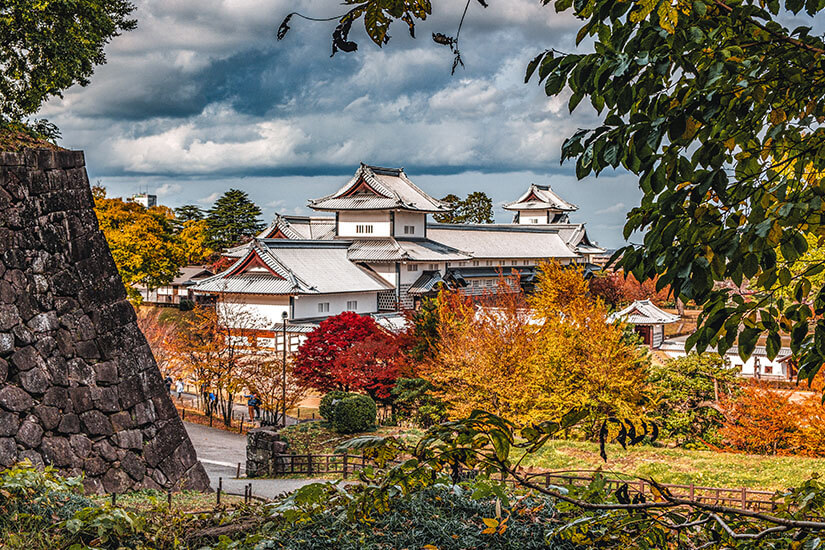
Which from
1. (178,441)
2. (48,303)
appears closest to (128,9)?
(48,303)

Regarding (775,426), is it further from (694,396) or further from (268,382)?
(268,382)

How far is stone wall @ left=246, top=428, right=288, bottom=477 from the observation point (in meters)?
13.1

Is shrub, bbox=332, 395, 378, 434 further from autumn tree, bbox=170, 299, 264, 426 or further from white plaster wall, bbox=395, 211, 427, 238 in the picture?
white plaster wall, bbox=395, 211, 427, 238

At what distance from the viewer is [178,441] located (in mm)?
8461

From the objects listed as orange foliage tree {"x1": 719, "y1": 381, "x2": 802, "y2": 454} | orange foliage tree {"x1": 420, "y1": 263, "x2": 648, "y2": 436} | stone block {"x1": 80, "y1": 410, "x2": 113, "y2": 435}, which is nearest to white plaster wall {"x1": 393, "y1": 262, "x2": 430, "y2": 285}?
orange foliage tree {"x1": 420, "y1": 263, "x2": 648, "y2": 436}

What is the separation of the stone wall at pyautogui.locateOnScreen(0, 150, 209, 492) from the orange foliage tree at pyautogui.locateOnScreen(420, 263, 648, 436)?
7.78 meters

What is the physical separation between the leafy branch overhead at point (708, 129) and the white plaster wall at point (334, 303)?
1095 inches

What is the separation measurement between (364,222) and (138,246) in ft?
38.2

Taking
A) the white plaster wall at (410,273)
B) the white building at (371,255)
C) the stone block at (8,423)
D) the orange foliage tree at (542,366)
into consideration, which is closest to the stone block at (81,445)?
the stone block at (8,423)

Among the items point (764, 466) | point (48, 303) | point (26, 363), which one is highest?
point (48, 303)

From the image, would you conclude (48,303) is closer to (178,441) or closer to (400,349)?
(178,441)

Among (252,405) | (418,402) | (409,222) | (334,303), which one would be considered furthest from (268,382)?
(409,222)

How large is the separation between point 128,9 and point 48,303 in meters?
9.93

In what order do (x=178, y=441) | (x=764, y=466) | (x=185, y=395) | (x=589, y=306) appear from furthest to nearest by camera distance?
(x=185, y=395), (x=589, y=306), (x=764, y=466), (x=178, y=441)
